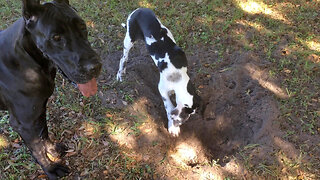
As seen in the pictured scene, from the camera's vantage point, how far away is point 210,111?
4.74m

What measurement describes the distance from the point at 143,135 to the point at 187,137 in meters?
0.80

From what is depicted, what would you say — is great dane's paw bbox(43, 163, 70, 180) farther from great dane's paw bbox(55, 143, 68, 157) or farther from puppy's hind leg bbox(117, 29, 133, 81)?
puppy's hind leg bbox(117, 29, 133, 81)

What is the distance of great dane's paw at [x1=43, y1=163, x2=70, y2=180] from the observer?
3.65 m

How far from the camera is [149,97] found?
485cm

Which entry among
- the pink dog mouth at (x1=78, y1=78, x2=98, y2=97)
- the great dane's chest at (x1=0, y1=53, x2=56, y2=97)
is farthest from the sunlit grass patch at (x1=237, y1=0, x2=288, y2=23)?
the great dane's chest at (x1=0, y1=53, x2=56, y2=97)

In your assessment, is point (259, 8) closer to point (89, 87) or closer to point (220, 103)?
point (220, 103)

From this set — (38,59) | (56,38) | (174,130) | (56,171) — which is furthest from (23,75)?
(174,130)

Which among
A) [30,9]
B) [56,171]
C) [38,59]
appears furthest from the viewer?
[56,171]

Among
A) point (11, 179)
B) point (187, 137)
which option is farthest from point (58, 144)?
point (187, 137)

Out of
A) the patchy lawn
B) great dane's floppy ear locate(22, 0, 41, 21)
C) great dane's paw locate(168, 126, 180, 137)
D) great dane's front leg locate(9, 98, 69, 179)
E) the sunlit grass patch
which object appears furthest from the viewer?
the sunlit grass patch

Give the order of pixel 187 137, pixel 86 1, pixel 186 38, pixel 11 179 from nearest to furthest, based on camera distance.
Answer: pixel 11 179, pixel 187 137, pixel 186 38, pixel 86 1

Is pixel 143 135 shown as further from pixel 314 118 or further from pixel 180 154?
pixel 314 118

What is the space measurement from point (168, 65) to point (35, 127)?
7.01 ft

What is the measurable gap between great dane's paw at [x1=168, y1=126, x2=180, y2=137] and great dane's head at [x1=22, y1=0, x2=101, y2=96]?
6.77ft
